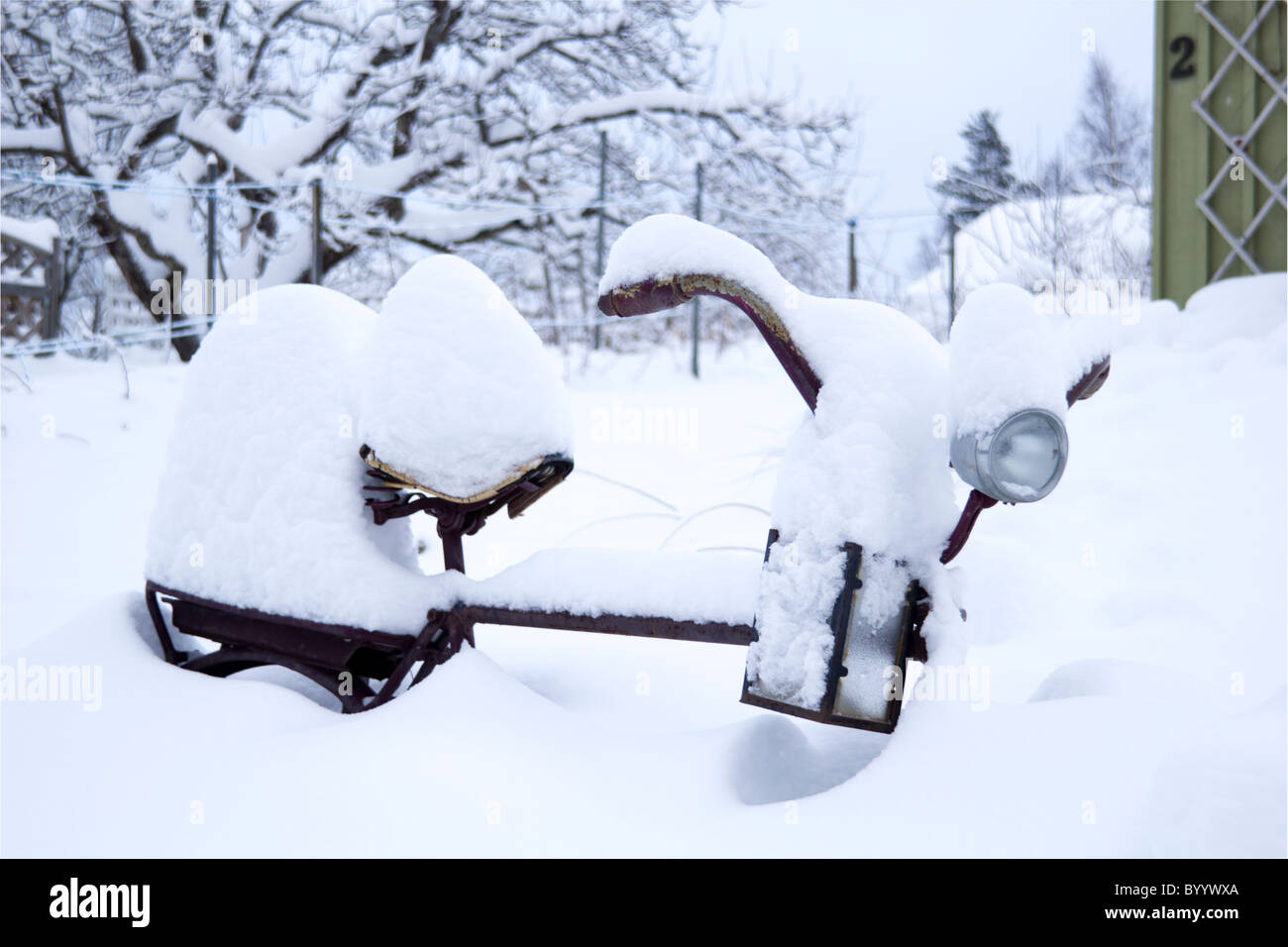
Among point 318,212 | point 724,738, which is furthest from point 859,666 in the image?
point 318,212

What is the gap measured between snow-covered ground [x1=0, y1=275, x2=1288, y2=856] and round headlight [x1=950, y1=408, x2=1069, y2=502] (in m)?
0.17

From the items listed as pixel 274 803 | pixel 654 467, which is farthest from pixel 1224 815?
pixel 654 467

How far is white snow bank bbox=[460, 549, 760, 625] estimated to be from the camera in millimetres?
1223

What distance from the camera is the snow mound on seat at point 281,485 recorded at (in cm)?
134

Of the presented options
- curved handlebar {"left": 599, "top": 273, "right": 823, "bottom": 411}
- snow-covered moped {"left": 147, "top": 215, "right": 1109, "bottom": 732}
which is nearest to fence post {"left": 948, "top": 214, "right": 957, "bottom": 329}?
snow-covered moped {"left": 147, "top": 215, "right": 1109, "bottom": 732}

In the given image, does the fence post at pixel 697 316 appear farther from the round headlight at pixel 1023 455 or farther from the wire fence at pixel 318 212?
the round headlight at pixel 1023 455

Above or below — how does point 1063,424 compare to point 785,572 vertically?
above

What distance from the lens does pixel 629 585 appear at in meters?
1.26

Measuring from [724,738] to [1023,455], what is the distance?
0.51 meters

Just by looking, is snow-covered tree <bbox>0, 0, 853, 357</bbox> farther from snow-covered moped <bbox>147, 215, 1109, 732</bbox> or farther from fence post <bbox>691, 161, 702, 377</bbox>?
snow-covered moped <bbox>147, 215, 1109, 732</bbox>

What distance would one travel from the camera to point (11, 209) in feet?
24.1

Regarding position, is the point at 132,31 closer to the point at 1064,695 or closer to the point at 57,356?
the point at 57,356

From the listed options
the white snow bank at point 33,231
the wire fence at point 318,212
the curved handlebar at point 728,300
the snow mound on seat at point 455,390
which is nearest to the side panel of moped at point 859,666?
the curved handlebar at point 728,300

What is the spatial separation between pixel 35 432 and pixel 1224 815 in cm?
407
